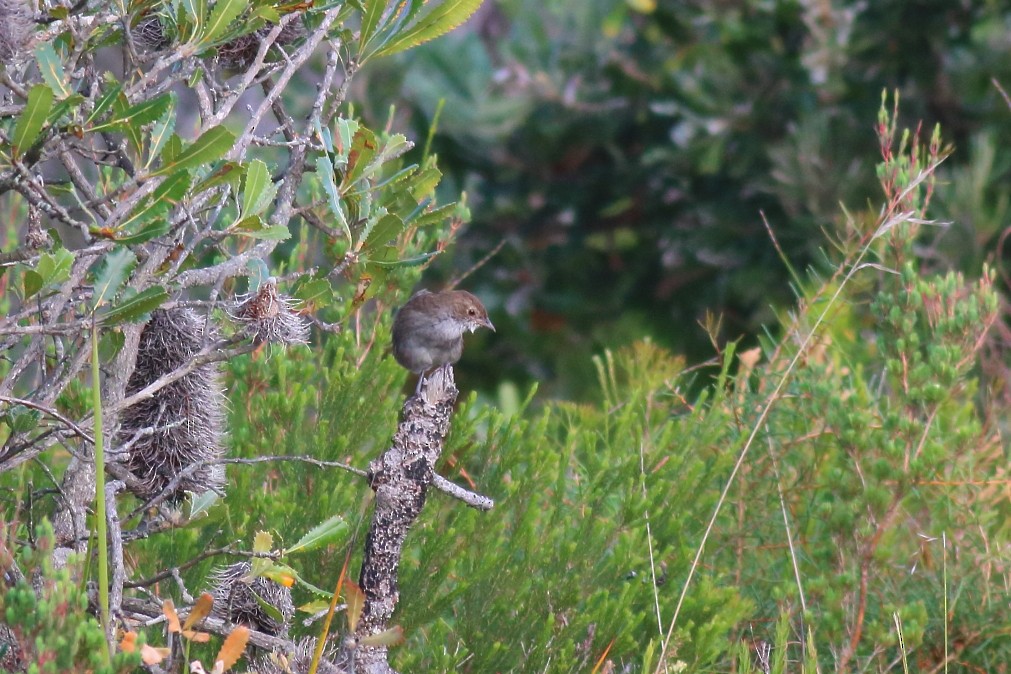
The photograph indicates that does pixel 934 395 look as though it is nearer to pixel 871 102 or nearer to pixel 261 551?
pixel 261 551

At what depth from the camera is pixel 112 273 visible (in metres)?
1.99

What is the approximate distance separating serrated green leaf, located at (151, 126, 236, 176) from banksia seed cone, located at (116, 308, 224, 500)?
543mm

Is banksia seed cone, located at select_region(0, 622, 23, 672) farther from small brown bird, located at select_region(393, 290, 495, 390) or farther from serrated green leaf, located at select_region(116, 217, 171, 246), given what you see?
small brown bird, located at select_region(393, 290, 495, 390)

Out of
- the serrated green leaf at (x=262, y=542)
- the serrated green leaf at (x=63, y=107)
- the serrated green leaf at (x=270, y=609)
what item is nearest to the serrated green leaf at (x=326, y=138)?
the serrated green leaf at (x=63, y=107)

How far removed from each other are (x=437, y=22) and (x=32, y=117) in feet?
2.92

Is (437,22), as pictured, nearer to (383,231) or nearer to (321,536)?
(383,231)

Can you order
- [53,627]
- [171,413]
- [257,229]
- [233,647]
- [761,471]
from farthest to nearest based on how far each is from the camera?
[761,471] < [171,413] < [257,229] < [233,647] < [53,627]

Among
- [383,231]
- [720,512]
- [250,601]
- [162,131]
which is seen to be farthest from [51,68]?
[720,512]

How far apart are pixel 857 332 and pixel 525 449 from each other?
2562 millimetres

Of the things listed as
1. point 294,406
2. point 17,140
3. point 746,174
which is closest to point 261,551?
point 17,140

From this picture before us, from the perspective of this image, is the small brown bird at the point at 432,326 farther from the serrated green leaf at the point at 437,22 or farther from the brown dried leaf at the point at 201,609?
the brown dried leaf at the point at 201,609

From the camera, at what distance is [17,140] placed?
1.87 m

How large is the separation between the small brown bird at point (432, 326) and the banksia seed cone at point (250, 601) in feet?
4.74

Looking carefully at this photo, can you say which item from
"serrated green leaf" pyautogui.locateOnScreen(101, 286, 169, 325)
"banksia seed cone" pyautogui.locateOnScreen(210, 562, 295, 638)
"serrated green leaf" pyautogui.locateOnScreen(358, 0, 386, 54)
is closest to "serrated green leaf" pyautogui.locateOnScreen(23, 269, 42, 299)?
"serrated green leaf" pyautogui.locateOnScreen(101, 286, 169, 325)
